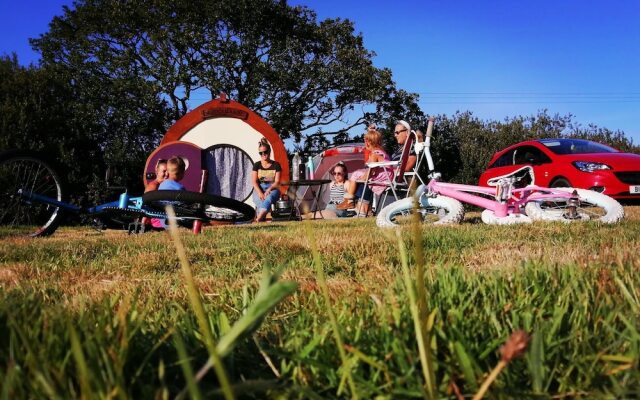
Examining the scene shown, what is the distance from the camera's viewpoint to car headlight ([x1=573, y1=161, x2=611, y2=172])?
9.39m

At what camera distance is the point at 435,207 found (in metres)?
6.19

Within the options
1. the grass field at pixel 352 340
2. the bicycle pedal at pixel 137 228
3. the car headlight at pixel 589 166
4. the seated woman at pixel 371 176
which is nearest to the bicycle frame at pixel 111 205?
the bicycle pedal at pixel 137 228

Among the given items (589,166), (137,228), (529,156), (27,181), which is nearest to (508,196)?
(137,228)

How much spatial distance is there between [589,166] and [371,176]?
4.15 m

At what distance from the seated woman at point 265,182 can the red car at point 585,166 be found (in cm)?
537

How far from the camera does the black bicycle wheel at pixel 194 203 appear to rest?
209 inches

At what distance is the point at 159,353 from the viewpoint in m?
0.83

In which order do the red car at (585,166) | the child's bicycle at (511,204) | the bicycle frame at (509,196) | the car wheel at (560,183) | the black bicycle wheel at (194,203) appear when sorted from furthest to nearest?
the car wheel at (560,183), the red car at (585,166), the bicycle frame at (509,196), the child's bicycle at (511,204), the black bicycle wheel at (194,203)

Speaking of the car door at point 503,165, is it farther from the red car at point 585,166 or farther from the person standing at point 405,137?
the person standing at point 405,137

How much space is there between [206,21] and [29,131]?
28.7 feet

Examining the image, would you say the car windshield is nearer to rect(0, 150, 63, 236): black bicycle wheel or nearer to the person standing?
the person standing

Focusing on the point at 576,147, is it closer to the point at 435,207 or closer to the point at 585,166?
the point at 585,166

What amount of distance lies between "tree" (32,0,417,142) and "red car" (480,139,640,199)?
11.0 m

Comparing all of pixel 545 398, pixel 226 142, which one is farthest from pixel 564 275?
pixel 226 142
